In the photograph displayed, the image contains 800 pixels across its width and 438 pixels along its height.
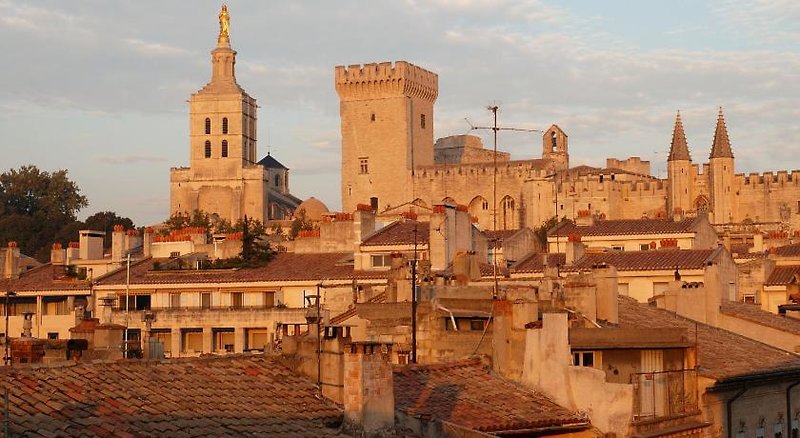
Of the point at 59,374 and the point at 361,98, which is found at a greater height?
the point at 361,98

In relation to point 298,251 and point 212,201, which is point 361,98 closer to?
point 212,201

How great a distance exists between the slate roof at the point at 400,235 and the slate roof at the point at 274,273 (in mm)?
1074

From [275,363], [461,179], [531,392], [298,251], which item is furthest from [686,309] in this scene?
[461,179]

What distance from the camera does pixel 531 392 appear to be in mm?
22328

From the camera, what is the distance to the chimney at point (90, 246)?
63750mm

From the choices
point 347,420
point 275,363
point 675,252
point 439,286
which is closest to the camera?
point 347,420

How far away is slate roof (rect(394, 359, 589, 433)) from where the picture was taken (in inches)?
778

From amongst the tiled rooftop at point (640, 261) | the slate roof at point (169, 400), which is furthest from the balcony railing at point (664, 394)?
the tiled rooftop at point (640, 261)

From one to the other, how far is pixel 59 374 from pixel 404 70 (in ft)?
379

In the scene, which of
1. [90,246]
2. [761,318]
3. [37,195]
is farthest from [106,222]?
[761,318]

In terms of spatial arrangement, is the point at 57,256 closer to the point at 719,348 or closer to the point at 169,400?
the point at 719,348

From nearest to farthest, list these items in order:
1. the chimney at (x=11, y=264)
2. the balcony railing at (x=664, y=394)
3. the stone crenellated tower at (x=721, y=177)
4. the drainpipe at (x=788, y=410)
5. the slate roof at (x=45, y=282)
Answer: the balcony railing at (x=664, y=394) → the drainpipe at (x=788, y=410) → the slate roof at (x=45, y=282) → the chimney at (x=11, y=264) → the stone crenellated tower at (x=721, y=177)

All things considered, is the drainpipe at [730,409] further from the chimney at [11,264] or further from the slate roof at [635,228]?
the chimney at [11,264]

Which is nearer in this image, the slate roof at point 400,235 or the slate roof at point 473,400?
the slate roof at point 473,400
